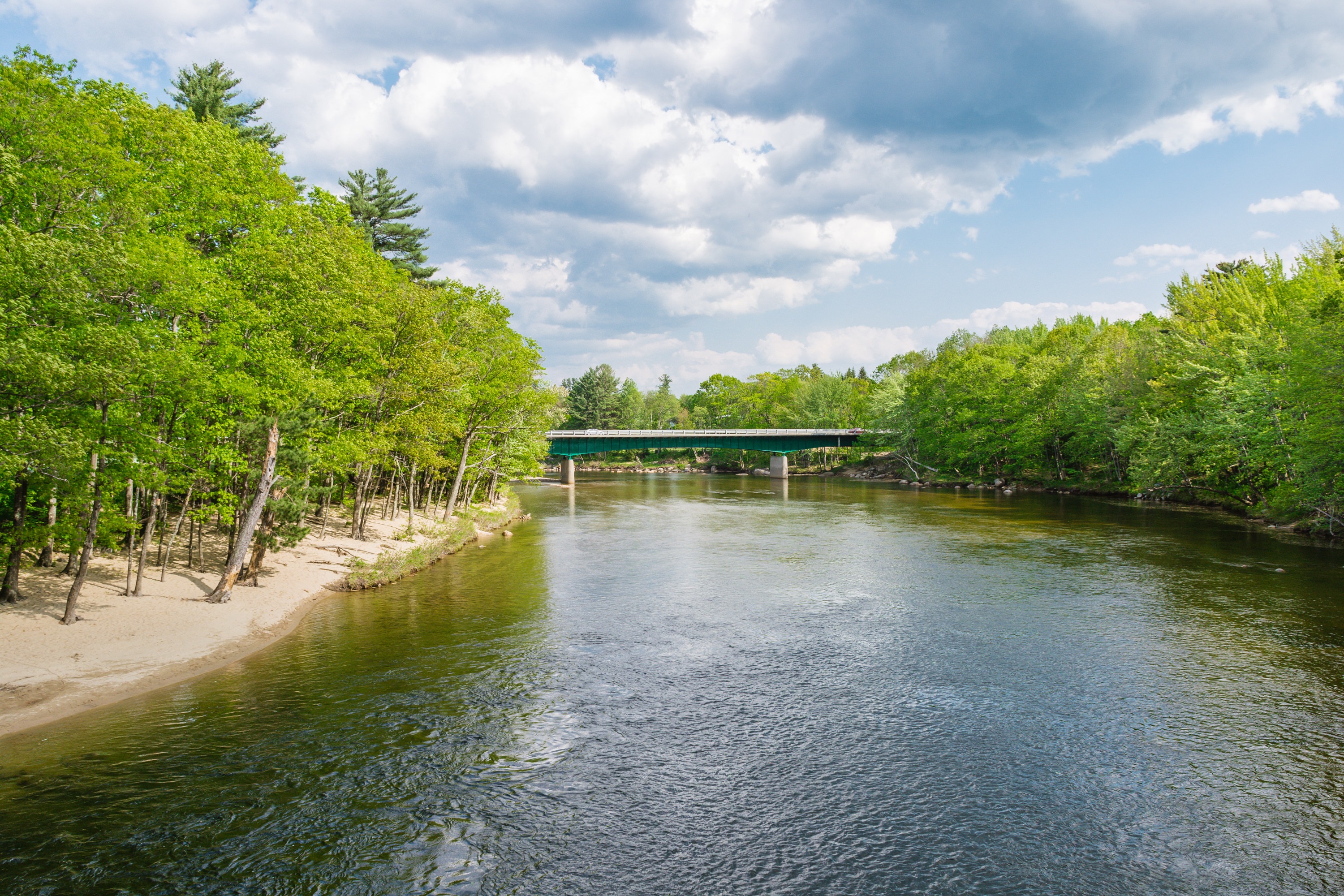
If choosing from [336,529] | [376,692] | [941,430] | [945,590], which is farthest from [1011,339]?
[376,692]

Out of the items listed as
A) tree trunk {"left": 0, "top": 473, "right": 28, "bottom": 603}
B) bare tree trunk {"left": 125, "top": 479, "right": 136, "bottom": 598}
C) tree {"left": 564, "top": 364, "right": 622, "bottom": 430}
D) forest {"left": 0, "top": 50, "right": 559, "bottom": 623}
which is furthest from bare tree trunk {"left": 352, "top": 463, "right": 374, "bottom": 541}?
tree {"left": 564, "top": 364, "right": 622, "bottom": 430}

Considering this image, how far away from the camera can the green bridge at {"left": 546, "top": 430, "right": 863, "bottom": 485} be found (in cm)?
9831

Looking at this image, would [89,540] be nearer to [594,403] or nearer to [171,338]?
[171,338]

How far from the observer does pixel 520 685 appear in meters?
17.4

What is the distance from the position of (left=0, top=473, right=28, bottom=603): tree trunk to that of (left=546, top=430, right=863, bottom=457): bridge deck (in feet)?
245

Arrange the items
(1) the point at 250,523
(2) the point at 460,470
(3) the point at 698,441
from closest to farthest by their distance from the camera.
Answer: (1) the point at 250,523 < (2) the point at 460,470 < (3) the point at 698,441

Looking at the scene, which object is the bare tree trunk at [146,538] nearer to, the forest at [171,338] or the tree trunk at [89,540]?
the forest at [171,338]

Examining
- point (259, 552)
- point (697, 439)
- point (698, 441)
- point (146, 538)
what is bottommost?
point (259, 552)

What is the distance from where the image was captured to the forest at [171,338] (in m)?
15.1

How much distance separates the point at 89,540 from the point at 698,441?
96.7 meters

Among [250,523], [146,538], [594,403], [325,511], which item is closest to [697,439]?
[594,403]

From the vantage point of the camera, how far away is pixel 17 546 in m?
18.5

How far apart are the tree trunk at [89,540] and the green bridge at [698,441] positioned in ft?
247

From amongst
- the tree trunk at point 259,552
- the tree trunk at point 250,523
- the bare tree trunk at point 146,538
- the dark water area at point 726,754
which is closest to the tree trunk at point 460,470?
the tree trunk at point 259,552
